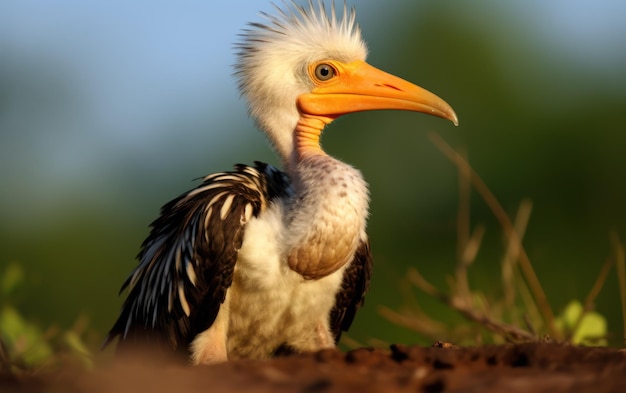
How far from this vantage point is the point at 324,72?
7.06 m

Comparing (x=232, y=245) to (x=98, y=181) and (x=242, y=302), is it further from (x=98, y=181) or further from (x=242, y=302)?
(x=98, y=181)

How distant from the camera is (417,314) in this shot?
7.42 meters

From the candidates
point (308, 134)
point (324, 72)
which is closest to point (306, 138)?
point (308, 134)

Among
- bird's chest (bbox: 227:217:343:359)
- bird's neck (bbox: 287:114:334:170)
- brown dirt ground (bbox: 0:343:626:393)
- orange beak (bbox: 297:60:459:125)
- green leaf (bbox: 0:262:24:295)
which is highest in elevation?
orange beak (bbox: 297:60:459:125)

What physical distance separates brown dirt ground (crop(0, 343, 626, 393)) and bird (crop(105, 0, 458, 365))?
5.04 ft

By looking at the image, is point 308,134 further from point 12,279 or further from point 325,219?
point 12,279

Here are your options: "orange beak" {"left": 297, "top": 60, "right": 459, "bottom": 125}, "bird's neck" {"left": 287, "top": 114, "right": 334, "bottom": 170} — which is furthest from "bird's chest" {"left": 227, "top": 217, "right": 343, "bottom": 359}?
"orange beak" {"left": 297, "top": 60, "right": 459, "bottom": 125}

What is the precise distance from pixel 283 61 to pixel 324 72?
28cm

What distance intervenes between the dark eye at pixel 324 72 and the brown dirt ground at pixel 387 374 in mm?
2656

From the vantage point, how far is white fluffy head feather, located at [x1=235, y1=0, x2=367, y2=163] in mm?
6914

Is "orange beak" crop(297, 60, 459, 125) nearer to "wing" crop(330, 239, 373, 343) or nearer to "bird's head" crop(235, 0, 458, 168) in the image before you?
"bird's head" crop(235, 0, 458, 168)

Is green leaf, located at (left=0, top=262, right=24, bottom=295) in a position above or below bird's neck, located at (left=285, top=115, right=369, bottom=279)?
below

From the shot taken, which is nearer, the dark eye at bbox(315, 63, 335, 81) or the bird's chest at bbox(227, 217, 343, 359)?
the bird's chest at bbox(227, 217, 343, 359)

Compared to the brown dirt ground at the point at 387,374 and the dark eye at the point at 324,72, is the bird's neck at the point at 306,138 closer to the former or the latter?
the dark eye at the point at 324,72
